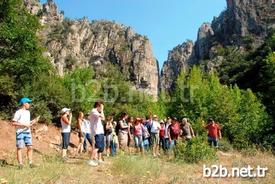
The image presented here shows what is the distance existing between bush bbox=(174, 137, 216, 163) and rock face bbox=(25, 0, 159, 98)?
10473 cm

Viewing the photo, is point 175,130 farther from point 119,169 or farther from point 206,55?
point 206,55

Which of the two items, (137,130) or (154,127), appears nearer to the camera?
(137,130)

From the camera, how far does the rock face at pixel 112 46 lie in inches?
4749

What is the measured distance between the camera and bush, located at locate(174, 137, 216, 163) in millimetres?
12086

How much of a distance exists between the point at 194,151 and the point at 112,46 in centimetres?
12245

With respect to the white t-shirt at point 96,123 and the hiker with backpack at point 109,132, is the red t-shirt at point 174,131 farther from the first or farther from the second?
the white t-shirt at point 96,123

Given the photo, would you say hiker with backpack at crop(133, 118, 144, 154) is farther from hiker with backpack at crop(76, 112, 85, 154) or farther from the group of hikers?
hiker with backpack at crop(76, 112, 85, 154)

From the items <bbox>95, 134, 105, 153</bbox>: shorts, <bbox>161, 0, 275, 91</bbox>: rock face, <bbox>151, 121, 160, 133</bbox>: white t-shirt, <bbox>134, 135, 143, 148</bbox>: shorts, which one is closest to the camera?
<bbox>95, 134, 105, 153</bbox>: shorts

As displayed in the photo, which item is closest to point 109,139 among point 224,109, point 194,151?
point 194,151

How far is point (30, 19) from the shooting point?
20.1m

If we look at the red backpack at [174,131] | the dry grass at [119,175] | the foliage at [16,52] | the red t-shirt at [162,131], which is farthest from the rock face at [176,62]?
the dry grass at [119,175]

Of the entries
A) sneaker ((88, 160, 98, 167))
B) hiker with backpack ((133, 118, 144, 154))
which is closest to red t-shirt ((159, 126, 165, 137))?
hiker with backpack ((133, 118, 144, 154))

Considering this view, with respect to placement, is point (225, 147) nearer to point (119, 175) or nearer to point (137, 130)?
point (137, 130)

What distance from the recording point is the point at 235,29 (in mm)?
117875
